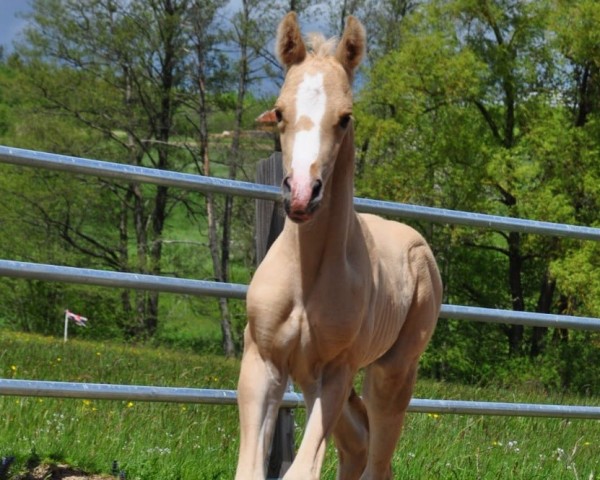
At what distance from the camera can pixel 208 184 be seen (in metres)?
4.64

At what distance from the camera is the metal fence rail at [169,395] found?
419 cm

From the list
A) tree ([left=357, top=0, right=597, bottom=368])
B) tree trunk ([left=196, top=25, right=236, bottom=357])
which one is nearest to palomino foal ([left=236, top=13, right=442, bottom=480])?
tree ([left=357, top=0, right=597, bottom=368])

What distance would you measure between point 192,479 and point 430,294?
1.23 metres

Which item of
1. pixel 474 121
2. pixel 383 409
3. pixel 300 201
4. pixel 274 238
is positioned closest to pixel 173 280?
pixel 274 238

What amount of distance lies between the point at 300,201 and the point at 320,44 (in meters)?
0.84

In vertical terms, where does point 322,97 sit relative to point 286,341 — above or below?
above

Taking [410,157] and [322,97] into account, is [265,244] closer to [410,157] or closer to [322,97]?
[322,97]

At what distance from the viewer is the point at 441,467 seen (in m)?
5.45

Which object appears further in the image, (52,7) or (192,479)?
(52,7)

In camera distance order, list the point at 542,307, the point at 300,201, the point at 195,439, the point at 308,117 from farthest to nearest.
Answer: the point at 542,307 → the point at 195,439 → the point at 308,117 → the point at 300,201

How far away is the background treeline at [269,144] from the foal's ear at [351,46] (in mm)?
23085

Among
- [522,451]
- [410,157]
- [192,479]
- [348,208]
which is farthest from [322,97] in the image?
[410,157]

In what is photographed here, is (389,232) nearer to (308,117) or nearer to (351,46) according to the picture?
(351,46)

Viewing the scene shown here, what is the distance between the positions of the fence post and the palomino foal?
3.03 ft
